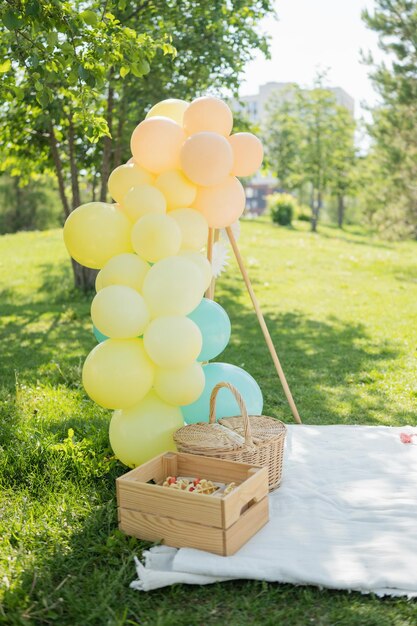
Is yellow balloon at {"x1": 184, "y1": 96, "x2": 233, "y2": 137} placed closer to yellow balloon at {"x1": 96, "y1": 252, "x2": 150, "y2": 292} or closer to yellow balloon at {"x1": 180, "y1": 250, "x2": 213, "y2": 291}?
yellow balloon at {"x1": 180, "y1": 250, "x2": 213, "y2": 291}

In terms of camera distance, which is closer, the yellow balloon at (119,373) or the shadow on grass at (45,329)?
the yellow balloon at (119,373)

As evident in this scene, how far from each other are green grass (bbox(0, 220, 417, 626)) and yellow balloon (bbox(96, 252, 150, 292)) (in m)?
1.01

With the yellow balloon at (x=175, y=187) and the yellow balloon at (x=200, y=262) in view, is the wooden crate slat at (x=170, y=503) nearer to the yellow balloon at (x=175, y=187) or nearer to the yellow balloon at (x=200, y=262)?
the yellow balloon at (x=200, y=262)

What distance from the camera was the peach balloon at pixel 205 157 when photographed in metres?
3.56

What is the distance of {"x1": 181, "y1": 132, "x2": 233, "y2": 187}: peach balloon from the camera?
11.7 feet

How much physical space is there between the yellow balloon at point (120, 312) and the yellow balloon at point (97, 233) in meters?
0.31

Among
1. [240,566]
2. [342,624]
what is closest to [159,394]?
[240,566]

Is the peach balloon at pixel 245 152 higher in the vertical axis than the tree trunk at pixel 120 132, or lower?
lower

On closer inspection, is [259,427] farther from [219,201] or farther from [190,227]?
[219,201]

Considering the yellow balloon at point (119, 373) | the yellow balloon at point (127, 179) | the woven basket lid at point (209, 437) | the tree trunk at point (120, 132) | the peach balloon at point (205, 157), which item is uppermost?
the tree trunk at point (120, 132)

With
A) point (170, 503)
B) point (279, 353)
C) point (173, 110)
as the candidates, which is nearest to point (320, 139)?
point (279, 353)

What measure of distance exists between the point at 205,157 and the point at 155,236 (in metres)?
0.54

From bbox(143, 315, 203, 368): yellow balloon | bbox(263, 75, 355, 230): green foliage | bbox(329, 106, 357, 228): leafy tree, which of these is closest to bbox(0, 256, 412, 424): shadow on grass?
bbox(143, 315, 203, 368): yellow balloon

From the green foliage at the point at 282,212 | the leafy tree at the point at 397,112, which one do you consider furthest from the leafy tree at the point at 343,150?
the leafy tree at the point at 397,112
